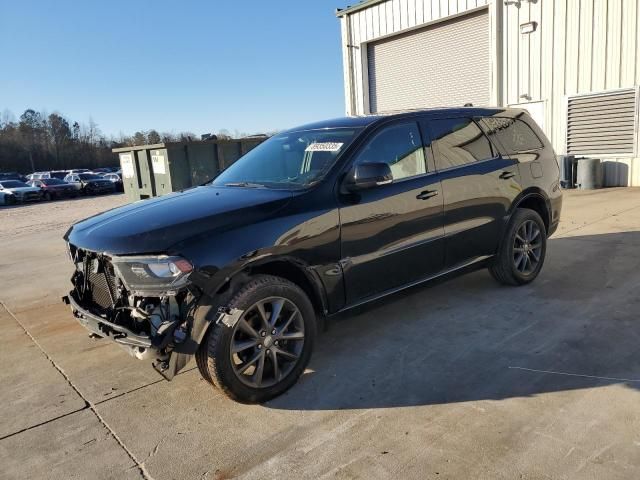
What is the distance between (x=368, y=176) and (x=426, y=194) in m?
0.79

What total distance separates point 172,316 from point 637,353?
10.5 feet

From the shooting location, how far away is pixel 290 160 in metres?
4.25

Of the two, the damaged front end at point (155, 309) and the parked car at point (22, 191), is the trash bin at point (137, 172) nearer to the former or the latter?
the damaged front end at point (155, 309)

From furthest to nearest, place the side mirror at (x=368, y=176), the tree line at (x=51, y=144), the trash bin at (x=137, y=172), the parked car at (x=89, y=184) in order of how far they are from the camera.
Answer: the tree line at (x=51, y=144) < the parked car at (x=89, y=184) < the trash bin at (x=137, y=172) < the side mirror at (x=368, y=176)

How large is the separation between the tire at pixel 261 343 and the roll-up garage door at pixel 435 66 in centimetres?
1393

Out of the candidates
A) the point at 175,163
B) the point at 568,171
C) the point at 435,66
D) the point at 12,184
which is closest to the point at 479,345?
the point at 175,163

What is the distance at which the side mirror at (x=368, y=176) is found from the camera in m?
3.62

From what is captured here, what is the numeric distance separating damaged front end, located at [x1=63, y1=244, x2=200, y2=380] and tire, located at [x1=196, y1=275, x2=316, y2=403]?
17cm

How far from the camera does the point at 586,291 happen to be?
5.05 metres

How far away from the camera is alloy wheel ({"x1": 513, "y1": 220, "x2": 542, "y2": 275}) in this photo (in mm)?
5191

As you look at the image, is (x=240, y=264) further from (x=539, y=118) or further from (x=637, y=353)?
(x=539, y=118)

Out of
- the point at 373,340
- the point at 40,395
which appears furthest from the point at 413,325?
the point at 40,395

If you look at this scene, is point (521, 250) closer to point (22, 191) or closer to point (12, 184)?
point (22, 191)

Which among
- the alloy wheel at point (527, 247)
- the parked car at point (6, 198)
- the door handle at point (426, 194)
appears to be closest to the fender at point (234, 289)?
the door handle at point (426, 194)
